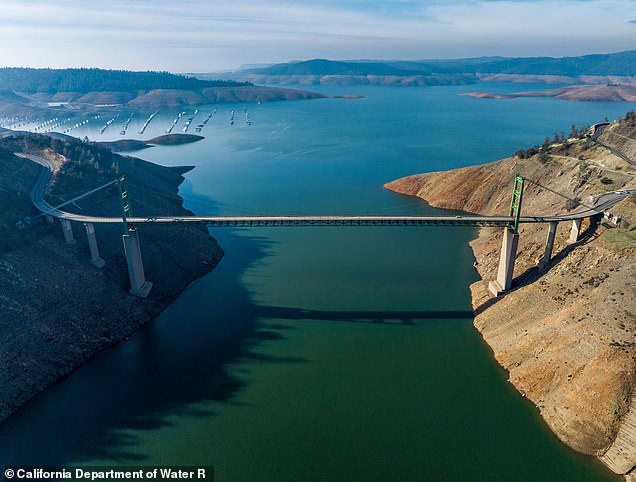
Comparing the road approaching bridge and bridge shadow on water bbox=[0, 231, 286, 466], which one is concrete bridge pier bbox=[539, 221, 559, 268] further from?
bridge shadow on water bbox=[0, 231, 286, 466]

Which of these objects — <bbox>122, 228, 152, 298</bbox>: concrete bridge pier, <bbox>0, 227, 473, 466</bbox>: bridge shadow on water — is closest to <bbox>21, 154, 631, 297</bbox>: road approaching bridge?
<bbox>122, 228, 152, 298</bbox>: concrete bridge pier

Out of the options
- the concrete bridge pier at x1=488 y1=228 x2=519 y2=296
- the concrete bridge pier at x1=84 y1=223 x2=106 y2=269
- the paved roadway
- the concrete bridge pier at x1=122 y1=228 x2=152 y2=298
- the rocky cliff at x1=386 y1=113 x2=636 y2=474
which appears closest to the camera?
the rocky cliff at x1=386 y1=113 x2=636 y2=474

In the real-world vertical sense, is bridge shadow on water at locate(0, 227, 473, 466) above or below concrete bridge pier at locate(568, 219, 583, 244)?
below

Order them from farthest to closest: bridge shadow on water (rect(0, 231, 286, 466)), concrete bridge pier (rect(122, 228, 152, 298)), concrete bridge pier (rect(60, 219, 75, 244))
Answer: concrete bridge pier (rect(60, 219, 75, 244)) < concrete bridge pier (rect(122, 228, 152, 298)) < bridge shadow on water (rect(0, 231, 286, 466))

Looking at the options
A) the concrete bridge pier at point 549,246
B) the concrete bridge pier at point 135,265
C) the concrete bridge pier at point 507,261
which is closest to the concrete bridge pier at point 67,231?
the concrete bridge pier at point 135,265

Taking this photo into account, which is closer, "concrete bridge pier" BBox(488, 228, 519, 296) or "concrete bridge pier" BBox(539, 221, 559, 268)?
"concrete bridge pier" BBox(539, 221, 559, 268)

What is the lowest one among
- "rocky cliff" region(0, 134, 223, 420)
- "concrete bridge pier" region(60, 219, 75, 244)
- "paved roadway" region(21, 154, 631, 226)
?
"rocky cliff" region(0, 134, 223, 420)

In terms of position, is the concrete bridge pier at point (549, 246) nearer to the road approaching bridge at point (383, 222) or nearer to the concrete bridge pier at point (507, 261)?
the road approaching bridge at point (383, 222)

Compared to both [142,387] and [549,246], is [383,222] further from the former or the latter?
[142,387]
